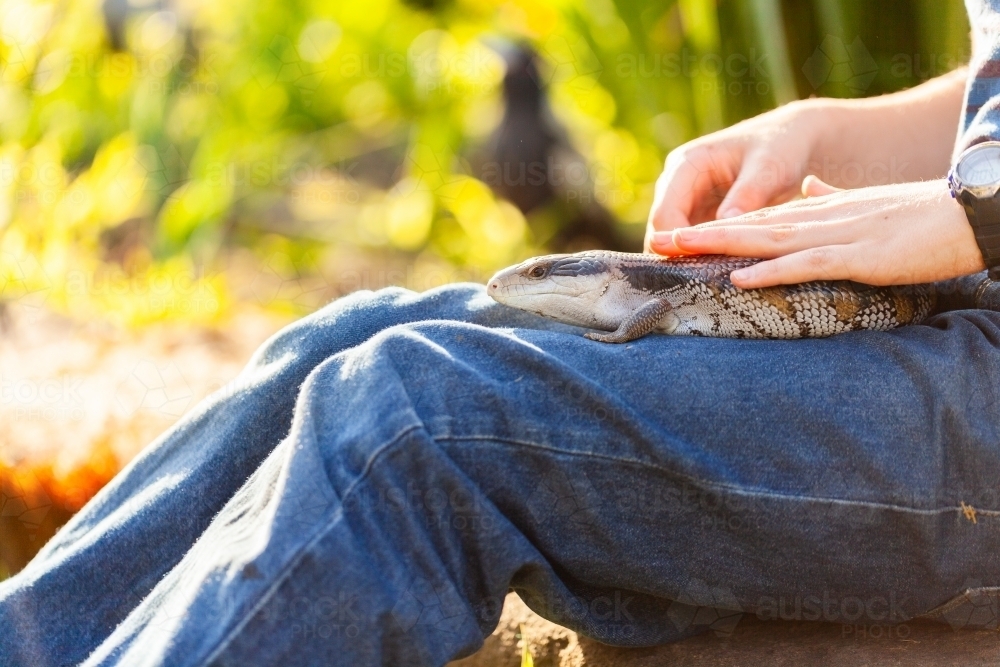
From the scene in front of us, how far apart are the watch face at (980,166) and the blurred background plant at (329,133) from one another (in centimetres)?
277

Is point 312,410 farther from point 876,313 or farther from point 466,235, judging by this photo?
→ point 466,235

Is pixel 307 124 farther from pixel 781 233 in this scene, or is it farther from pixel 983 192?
pixel 983 192

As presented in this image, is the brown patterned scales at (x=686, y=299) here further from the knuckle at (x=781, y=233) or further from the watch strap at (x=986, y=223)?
the watch strap at (x=986, y=223)

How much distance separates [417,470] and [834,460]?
0.70 metres

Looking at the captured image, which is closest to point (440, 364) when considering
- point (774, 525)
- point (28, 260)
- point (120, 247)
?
point (774, 525)

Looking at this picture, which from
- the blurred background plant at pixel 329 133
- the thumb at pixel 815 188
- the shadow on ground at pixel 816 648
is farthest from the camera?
the blurred background plant at pixel 329 133

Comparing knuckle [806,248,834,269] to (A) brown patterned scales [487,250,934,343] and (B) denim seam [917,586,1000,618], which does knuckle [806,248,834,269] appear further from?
(B) denim seam [917,586,1000,618]

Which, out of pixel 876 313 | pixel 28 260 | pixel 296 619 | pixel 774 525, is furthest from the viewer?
pixel 28 260

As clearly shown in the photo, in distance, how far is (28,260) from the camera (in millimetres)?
4738

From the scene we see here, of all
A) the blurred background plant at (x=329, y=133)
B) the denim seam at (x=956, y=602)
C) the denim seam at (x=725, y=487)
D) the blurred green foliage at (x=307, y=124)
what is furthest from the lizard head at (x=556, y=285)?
the blurred background plant at (x=329, y=133)

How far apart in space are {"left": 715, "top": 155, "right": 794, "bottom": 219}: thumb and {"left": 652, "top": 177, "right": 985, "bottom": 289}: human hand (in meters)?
0.32

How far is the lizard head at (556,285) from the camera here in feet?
6.35

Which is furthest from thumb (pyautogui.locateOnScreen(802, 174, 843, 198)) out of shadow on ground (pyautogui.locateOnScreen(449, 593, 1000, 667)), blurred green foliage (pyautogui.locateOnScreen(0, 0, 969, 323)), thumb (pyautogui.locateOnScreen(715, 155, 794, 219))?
blurred green foliage (pyautogui.locateOnScreen(0, 0, 969, 323))

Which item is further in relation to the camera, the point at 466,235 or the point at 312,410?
the point at 466,235
